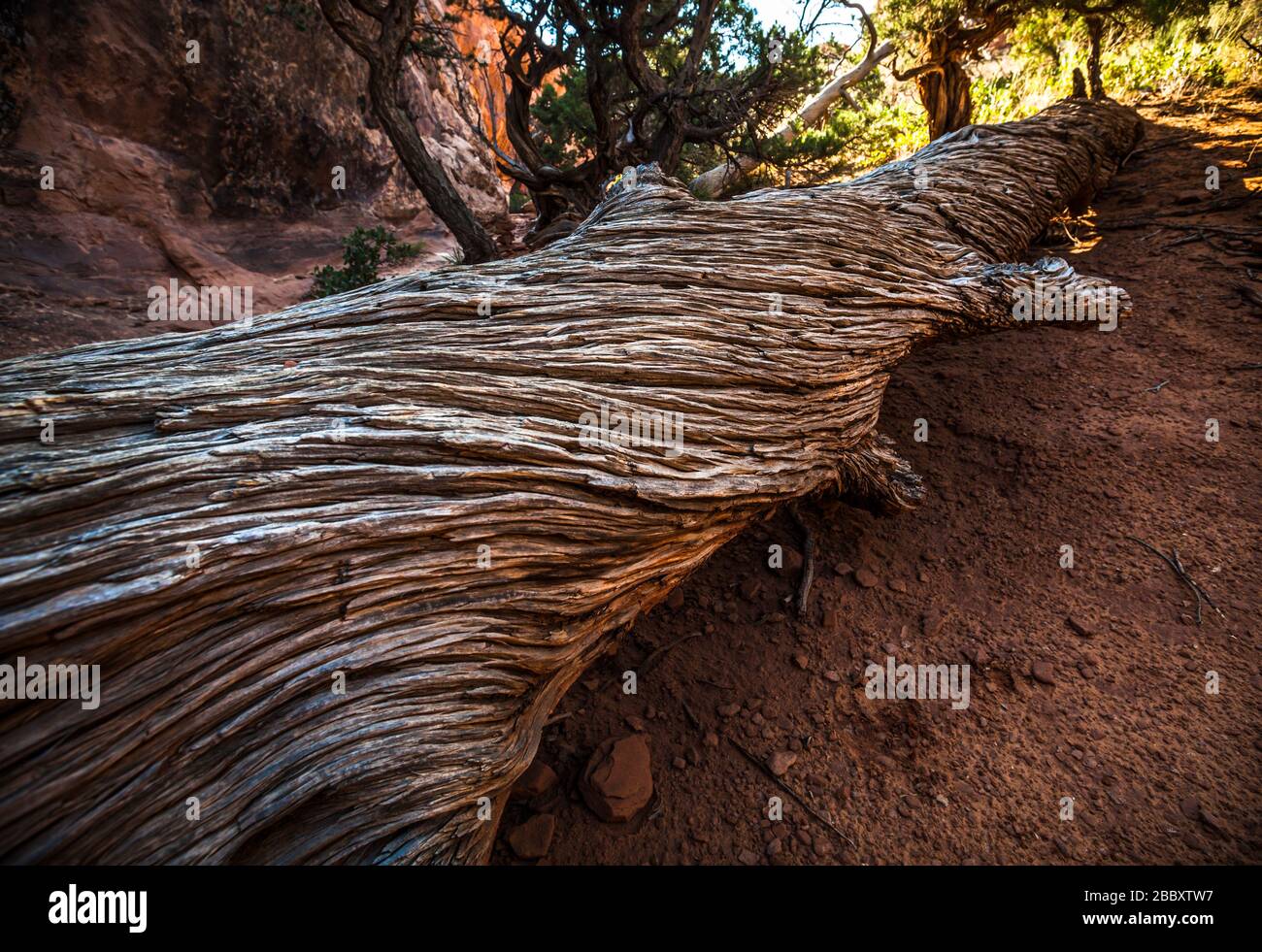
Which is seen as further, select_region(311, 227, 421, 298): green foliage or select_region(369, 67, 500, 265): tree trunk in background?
select_region(311, 227, 421, 298): green foliage

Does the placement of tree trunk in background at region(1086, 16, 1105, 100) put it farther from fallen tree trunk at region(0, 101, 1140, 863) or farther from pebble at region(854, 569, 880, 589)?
pebble at region(854, 569, 880, 589)

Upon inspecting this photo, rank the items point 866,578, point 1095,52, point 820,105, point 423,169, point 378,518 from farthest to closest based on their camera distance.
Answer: point 820,105
point 1095,52
point 423,169
point 866,578
point 378,518

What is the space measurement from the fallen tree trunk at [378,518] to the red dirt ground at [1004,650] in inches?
28.7

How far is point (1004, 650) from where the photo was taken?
2.89 meters

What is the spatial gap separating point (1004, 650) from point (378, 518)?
302cm

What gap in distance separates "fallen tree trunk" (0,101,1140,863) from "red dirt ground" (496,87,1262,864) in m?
0.73

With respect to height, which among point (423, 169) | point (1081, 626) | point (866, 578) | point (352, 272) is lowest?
point (1081, 626)

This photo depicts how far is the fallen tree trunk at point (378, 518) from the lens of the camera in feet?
4.57

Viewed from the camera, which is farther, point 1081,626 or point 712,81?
point 712,81

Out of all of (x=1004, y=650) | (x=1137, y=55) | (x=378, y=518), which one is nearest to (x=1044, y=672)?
(x=1004, y=650)

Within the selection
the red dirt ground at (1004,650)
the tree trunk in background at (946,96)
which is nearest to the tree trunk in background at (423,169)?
the red dirt ground at (1004,650)

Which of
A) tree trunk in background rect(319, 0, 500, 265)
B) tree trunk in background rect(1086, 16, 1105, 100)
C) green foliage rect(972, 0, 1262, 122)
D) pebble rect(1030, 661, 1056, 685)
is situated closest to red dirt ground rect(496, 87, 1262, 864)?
pebble rect(1030, 661, 1056, 685)

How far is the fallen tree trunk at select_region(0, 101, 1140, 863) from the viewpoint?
1.39 m

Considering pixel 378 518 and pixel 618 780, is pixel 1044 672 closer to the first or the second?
pixel 618 780
